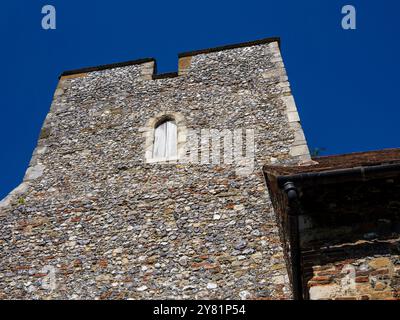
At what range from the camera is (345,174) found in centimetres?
503

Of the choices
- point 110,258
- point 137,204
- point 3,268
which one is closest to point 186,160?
point 137,204

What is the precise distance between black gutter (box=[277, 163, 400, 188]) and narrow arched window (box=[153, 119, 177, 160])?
171 inches

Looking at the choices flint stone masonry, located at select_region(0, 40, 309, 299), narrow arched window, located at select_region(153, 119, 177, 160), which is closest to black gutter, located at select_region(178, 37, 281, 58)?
flint stone masonry, located at select_region(0, 40, 309, 299)

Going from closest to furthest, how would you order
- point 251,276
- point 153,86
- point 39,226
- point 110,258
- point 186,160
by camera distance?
point 251,276
point 110,258
point 39,226
point 186,160
point 153,86

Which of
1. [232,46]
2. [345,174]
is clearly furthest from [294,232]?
[232,46]

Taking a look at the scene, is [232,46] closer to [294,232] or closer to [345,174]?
[345,174]

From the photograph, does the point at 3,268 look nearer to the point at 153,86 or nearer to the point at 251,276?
the point at 251,276

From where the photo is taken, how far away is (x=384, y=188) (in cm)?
508

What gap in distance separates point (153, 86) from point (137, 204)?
3658 mm

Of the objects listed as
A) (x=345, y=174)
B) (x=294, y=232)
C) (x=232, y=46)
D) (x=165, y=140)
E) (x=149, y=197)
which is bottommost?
(x=294, y=232)

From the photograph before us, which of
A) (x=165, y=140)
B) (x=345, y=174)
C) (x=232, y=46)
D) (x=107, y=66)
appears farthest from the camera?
(x=107, y=66)

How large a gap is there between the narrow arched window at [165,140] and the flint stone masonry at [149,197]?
221 mm

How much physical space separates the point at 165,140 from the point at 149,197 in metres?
1.62

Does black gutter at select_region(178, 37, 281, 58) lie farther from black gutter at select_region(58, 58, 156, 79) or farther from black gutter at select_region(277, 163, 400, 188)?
black gutter at select_region(277, 163, 400, 188)
